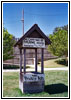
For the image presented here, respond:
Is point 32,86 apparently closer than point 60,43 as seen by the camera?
Yes

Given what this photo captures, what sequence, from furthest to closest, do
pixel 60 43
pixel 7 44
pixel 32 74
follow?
pixel 60 43
pixel 7 44
pixel 32 74

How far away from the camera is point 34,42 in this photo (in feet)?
24.9

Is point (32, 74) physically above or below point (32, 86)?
above

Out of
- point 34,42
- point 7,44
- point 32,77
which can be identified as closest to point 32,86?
point 32,77

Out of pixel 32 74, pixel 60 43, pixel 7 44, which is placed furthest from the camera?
pixel 60 43

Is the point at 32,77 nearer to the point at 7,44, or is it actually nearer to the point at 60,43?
the point at 7,44

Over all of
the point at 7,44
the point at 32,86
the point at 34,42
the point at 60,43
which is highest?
the point at 60,43

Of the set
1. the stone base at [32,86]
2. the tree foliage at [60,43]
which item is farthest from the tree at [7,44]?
the stone base at [32,86]

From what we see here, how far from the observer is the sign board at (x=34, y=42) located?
7.52 meters

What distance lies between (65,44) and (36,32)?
15586 mm

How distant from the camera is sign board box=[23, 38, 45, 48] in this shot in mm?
7518

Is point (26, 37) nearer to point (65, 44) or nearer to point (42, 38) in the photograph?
point (42, 38)

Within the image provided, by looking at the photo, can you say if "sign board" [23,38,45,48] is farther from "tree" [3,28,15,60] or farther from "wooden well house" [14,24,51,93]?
"tree" [3,28,15,60]

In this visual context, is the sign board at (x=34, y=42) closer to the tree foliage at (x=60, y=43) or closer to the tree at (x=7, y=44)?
the tree at (x=7, y=44)
